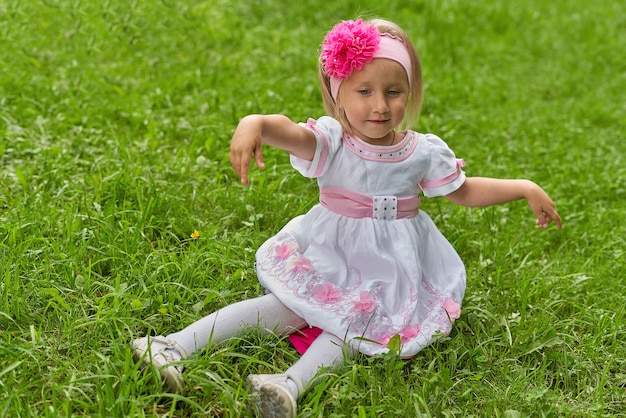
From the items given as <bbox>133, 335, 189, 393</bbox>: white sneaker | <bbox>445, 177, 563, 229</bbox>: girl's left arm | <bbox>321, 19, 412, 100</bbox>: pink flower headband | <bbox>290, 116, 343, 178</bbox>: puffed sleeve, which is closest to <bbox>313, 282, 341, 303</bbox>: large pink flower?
<bbox>290, 116, 343, 178</bbox>: puffed sleeve

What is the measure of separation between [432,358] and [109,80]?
3.05m

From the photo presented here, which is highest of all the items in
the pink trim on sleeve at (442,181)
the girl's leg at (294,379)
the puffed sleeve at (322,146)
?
the puffed sleeve at (322,146)

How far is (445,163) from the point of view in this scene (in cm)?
284

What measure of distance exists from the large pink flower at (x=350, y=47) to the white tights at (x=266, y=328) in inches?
34.3

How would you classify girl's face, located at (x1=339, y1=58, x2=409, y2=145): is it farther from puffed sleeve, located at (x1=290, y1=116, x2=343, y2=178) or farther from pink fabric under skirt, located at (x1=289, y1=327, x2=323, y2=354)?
→ pink fabric under skirt, located at (x1=289, y1=327, x2=323, y2=354)

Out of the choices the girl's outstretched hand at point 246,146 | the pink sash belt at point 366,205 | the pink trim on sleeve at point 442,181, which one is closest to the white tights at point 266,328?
the pink sash belt at point 366,205

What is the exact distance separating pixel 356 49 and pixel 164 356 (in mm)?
1225

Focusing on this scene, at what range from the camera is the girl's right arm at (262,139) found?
2297 mm

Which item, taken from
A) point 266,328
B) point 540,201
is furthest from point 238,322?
point 540,201

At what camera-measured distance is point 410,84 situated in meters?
2.71

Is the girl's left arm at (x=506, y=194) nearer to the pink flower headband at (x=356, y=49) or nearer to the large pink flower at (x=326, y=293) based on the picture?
the pink flower headband at (x=356, y=49)

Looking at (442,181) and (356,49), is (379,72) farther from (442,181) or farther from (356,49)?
(442,181)

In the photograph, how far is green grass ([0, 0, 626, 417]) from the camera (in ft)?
8.06

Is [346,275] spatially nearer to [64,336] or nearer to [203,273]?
[203,273]
